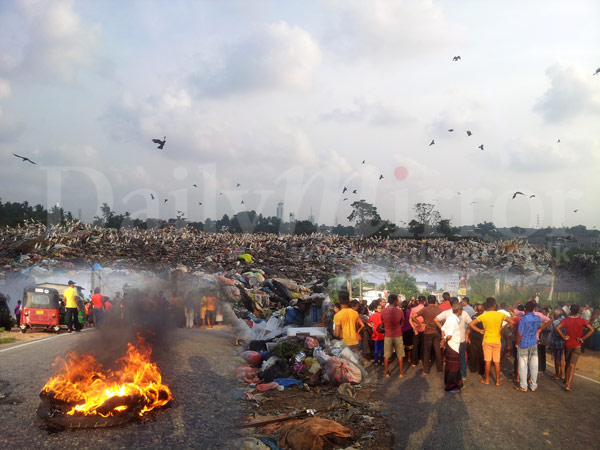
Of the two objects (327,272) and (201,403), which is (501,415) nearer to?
(201,403)

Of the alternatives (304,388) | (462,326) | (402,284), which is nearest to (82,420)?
(304,388)

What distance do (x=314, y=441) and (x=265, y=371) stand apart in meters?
3.41

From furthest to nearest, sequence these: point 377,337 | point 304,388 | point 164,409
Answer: point 377,337
point 304,388
point 164,409

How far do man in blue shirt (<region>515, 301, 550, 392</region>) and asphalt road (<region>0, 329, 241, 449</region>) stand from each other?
14.4 feet

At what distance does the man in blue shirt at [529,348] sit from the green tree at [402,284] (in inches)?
600

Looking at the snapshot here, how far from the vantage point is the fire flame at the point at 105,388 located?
559 cm

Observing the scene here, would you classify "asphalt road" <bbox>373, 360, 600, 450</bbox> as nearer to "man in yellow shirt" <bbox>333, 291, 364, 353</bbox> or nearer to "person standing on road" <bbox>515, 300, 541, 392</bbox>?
"person standing on road" <bbox>515, 300, 541, 392</bbox>

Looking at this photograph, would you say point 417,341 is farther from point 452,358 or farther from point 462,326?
point 452,358

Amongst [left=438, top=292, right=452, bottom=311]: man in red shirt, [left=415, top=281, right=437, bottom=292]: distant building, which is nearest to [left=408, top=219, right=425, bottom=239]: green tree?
[left=415, top=281, right=437, bottom=292]: distant building

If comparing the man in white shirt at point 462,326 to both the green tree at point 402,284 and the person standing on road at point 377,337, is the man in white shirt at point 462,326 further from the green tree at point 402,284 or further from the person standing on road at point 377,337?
the green tree at point 402,284

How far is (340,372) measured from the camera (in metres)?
7.70

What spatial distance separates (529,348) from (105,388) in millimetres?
6201

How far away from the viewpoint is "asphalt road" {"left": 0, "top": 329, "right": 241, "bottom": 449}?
16.8 ft

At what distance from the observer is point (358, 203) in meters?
48.2
